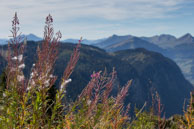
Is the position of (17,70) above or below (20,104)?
above

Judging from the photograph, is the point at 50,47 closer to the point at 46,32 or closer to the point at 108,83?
the point at 46,32

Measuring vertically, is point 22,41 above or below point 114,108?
above

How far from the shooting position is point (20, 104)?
2.72 m

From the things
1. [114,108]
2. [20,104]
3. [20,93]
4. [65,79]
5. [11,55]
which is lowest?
[114,108]

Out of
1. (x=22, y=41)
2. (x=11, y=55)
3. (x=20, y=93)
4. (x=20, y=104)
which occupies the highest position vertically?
(x=22, y=41)

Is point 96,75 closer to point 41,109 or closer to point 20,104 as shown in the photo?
point 41,109

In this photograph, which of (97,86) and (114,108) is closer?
(97,86)

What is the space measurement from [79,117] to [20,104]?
2.53ft

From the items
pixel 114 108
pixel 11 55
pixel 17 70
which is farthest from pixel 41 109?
pixel 114 108

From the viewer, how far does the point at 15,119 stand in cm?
260

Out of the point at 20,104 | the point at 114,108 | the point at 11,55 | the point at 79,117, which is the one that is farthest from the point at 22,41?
the point at 114,108

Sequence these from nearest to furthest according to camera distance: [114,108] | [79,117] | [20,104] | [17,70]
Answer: [17,70]
[20,104]
[79,117]
[114,108]

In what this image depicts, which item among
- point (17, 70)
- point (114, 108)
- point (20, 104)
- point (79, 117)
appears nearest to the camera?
point (17, 70)

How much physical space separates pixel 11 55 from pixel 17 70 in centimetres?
24
